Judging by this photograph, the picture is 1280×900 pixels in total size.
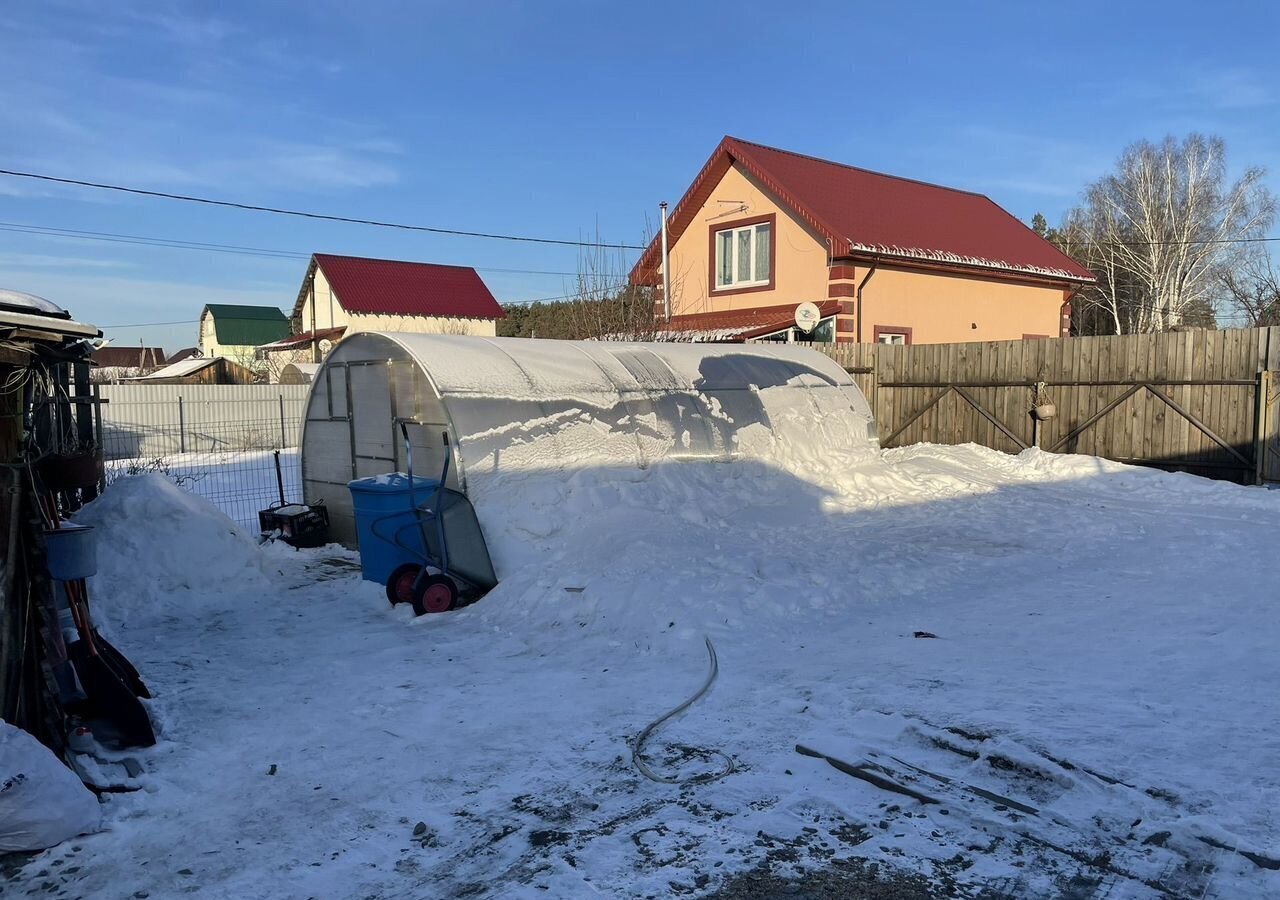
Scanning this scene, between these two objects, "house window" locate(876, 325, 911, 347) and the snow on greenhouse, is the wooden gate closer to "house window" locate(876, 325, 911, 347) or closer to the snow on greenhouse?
the snow on greenhouse

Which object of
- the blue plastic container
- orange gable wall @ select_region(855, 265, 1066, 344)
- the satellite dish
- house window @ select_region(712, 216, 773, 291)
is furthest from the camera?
house window @ select_region(712, 216, 773, 291)

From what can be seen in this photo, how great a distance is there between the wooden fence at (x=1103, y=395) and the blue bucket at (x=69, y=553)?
13.1m

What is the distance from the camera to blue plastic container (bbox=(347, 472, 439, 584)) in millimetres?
8188

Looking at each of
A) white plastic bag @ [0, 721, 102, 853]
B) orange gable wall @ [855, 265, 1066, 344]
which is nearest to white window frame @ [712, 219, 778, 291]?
orange gable wall @ [855, 265, 1066, 344]

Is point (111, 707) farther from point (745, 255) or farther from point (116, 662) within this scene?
point (745, 255)

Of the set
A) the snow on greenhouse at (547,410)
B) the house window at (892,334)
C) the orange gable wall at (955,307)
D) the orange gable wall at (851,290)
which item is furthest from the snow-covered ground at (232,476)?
the house window at (892,334)

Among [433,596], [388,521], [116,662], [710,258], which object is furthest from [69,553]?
[710,258]

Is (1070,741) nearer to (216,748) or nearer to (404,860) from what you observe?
(404,860)

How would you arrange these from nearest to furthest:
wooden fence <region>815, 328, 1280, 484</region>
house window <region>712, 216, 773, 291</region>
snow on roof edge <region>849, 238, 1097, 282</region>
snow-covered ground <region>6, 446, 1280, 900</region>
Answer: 1. snow-covered ground <region>6, 446, 1280, 900</region>
2. wooden fence <region>815, 328, 1280, 484</region>
3. snow on roof edge <region>849, 238, 1097, 282</region>
4. house window <region>712, 216, 773, 291</region>

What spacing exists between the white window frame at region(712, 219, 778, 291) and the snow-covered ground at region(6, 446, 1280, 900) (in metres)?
11.1

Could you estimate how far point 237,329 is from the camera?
172 feet

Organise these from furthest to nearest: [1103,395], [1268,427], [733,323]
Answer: [733,323] → [1103,395] → [1268,427]

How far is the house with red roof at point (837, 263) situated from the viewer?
18719 millimetres

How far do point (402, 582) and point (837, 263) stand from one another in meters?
13.2
